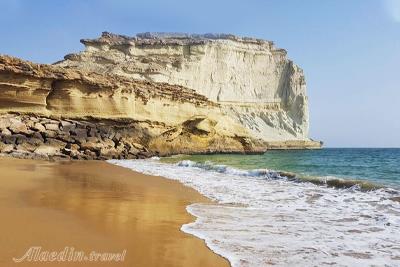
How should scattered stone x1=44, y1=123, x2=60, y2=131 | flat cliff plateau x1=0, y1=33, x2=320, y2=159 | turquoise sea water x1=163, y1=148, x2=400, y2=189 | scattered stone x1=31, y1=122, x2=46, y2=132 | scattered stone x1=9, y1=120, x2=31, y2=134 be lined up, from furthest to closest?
scattered stone x1=44, y1=123, x2=60, y2=131 → scattered stone x1=31, y1=122, x2=46, y2=132 → flat cliff plateau x1=0, y1=33, x2=320, y2=159 → scattered stone x1=9, y1=120, x2=31, y2=134 → turquoise sea water x1=163, y1=148, x2=400, y2=189

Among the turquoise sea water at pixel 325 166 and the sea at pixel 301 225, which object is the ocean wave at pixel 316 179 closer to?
the sea at pixel 301 225

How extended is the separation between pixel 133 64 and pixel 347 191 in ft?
154

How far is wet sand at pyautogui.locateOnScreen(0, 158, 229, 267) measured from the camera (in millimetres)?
3939

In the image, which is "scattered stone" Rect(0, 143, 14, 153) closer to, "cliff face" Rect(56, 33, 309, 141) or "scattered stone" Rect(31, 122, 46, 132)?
"scattered stone" Rect(31, 122, 46, 132)

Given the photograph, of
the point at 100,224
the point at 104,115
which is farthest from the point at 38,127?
the point at 100,224

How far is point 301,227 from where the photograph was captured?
561 centimetres

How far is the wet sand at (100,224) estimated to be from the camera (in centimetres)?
394

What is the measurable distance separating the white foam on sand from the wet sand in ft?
1.08

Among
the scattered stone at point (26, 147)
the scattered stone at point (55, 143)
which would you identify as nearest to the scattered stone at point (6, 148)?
the scattered stone at point (26, 147)

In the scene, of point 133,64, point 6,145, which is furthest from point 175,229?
point 133,64

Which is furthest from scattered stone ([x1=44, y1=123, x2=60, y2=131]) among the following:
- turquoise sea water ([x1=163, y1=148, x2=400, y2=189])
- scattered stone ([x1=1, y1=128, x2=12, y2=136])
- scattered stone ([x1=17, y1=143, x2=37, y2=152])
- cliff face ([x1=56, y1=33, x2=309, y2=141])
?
cliff face ([x1=56, y1=33, x2=309, y2=141])

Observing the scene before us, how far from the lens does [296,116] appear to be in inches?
2864

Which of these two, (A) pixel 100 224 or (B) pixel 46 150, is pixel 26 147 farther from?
(A) pixel 100 224

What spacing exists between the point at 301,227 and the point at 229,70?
64.9 m
